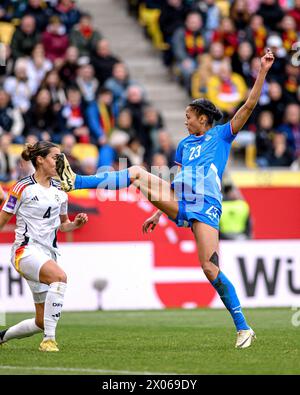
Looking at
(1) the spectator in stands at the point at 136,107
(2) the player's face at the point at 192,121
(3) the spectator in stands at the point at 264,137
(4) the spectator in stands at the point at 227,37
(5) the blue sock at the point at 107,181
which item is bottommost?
(5) the blue sock at the point at 107,181

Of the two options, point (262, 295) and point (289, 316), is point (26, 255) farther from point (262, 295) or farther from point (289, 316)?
point (262, 295)

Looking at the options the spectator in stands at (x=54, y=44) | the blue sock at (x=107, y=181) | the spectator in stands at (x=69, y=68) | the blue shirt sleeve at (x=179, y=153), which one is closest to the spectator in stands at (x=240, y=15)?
the spectator in stands at (x=54, y=44)

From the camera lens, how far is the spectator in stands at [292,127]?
71.8 ft

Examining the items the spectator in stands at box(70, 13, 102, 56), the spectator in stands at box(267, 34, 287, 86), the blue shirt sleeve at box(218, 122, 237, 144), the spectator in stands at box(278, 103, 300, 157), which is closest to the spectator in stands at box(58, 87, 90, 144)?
the spectator in stands at box(70, 13, 102, 56)

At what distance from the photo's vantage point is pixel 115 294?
1661cm

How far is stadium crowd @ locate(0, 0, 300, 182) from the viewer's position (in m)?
19.9

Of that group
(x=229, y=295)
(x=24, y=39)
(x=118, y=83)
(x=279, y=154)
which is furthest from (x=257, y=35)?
(x=229, y=295)

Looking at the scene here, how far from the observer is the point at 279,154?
2134cm

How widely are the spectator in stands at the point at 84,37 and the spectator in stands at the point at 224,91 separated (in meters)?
2.59

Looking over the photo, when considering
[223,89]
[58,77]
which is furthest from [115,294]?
[223,89]

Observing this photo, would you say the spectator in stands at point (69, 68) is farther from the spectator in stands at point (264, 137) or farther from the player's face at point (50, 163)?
the player's face at point (50, 163)

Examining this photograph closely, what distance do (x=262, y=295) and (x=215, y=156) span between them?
20.7ft

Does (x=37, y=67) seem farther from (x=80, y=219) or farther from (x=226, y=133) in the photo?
(x=80, y=219)
